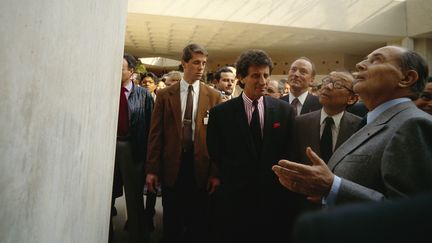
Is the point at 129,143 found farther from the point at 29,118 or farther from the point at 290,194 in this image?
the point at 29,118

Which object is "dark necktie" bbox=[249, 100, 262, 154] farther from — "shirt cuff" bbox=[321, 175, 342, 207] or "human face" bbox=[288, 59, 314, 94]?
"human face" bbox=[288, 59, 314, 94]

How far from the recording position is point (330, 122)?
225 cm

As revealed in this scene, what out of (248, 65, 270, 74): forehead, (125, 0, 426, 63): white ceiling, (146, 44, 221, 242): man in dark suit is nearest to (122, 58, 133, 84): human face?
(146, 44, 221, 242): man in dark suit

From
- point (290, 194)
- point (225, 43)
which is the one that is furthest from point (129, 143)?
point (225, 43)

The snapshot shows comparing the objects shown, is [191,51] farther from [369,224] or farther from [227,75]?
[369,224]

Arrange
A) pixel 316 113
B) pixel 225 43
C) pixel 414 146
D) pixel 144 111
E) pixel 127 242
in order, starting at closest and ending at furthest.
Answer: pixel 414 146, pixel 316 113, pixel 127 242, pixel 144 111, pixel 225 43

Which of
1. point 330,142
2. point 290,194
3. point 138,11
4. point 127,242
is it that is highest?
point 138,11

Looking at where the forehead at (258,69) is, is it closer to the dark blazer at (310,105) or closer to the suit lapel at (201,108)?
the suit lapel at (201,108)

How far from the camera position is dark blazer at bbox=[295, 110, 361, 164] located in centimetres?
217

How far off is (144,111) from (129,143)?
374 mm

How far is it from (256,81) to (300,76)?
1094mm

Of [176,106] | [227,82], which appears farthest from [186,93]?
[227,82]

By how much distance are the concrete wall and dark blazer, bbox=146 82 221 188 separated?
1.20m

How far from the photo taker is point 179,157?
2.75 meters
